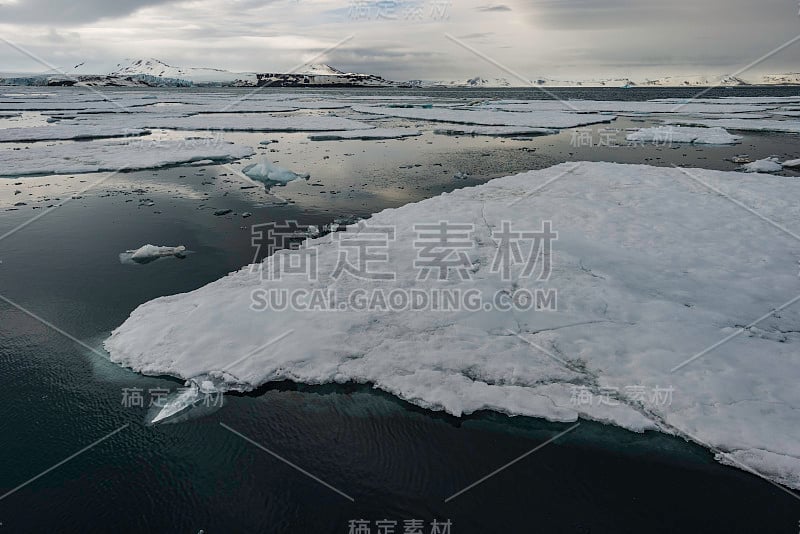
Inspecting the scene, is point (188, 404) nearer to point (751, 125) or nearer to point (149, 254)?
point (149, 254)

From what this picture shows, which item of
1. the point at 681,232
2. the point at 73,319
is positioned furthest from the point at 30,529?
the point at 681,232

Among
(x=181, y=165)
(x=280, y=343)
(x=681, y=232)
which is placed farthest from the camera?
(x=181, y=165)

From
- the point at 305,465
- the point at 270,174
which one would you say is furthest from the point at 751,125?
the point at 305,465

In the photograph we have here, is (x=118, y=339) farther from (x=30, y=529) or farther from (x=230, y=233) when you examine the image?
(x=230, y=233)

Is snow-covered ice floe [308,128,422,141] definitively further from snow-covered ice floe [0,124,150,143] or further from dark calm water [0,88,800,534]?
dark calm water [0,88,800,534]

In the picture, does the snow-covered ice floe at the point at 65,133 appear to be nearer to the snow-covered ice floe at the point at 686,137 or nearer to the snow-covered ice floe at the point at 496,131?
the snow-covered ice floe at the point at 496,131
